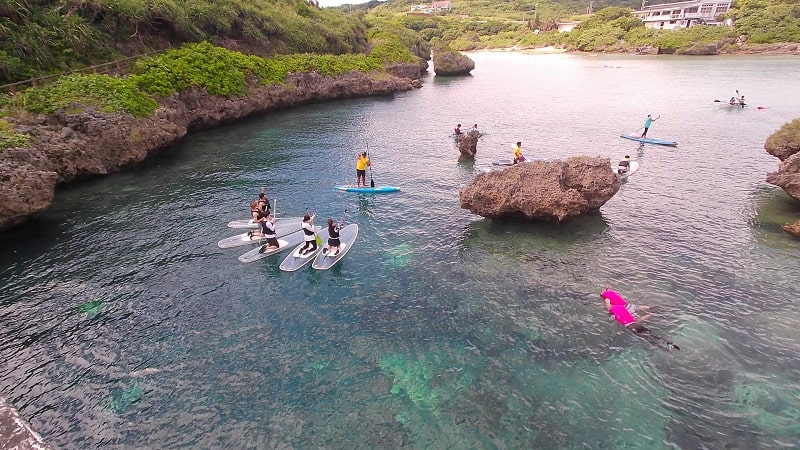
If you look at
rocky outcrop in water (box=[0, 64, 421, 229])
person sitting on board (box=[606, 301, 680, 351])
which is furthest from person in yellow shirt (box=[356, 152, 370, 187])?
person sitting on board (box=[606, 301, 680, 351])

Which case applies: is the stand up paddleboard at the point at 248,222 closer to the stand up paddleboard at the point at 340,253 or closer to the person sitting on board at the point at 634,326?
the stand up paddleboard at the point at 340,253

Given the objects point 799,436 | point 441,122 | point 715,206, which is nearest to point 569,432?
point 799,436

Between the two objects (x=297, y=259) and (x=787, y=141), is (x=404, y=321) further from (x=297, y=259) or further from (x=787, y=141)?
(x=787, y=141)

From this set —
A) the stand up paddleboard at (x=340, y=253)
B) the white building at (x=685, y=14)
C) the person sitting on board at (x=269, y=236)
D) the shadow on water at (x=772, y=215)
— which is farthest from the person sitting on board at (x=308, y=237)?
the white building at (x=685, y=14)

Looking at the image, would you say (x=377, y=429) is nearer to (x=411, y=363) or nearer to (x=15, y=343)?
(x=411, y=363)

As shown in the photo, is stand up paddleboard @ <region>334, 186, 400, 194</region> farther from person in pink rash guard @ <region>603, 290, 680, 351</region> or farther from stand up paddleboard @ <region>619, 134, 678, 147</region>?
stand up paddleboard @ <region>619, 134, 678, 147</region>

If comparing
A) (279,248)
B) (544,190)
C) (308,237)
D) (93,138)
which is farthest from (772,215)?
(93,138)
